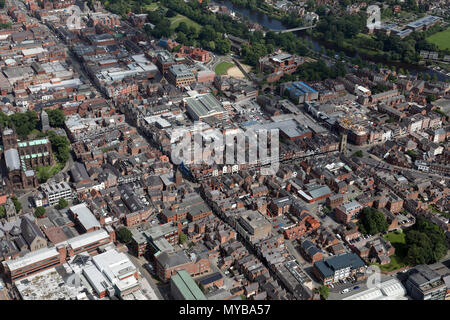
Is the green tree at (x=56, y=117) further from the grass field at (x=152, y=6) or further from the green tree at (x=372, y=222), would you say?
the grass field at (x=152, y=6)

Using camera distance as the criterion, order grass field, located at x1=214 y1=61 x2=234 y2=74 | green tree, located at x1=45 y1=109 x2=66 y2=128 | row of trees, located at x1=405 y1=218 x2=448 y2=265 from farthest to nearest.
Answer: grass field, located at x1=214 y1=61 x2=234 y2=74 → green tree, located at x1=45 y1=109 x2=66 y2=128 → row of trees, located at x1=405 y1=218 x2=448 y2=265

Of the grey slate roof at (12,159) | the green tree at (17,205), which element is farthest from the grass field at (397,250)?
the grey slate roof at (12,159)

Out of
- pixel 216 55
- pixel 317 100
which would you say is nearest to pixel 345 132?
pixel 317 100

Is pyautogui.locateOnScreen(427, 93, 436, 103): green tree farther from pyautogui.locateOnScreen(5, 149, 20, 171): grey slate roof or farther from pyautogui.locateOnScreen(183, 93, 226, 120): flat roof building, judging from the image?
pyautogui.locateOnScreen(5, 149, 20, 171): grey slate roof

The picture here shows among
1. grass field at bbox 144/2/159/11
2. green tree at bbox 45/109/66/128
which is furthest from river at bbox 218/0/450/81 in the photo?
green tree at bbox 45/109/66/128

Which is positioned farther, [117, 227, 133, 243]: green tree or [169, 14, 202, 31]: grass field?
[169, 14, 202, 31]: grass field

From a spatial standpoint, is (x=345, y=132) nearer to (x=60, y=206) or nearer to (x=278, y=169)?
(x=278, y=169)
